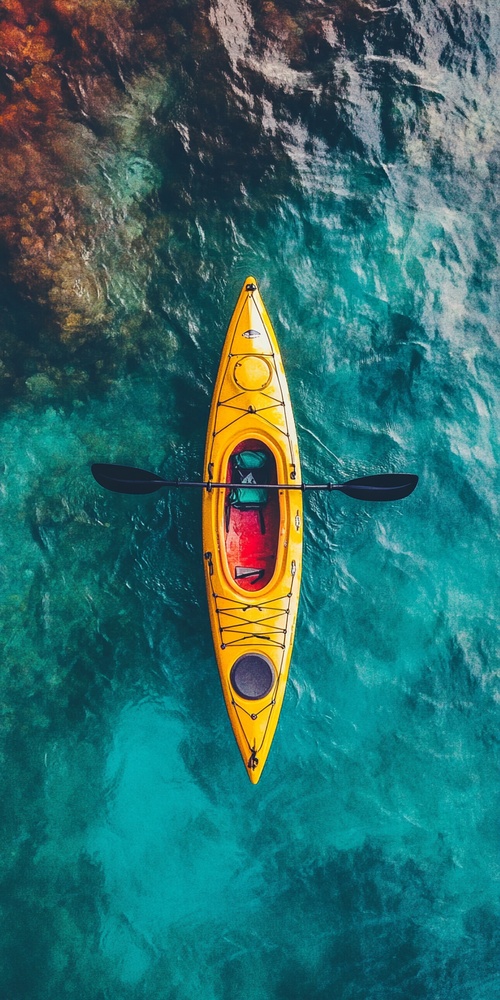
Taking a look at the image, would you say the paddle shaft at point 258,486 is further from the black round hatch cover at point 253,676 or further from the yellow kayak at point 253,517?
the black round hatch cover at point 253,676

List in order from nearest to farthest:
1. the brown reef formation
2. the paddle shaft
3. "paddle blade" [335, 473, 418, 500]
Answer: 1. the paddle shaft
2. "paddle blade" [335, 473, 418, 500]
3. the brown reef formation

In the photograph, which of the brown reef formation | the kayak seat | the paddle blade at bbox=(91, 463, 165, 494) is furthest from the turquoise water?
the kayak seat

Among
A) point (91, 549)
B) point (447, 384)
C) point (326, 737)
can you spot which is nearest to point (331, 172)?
point (447, 384)

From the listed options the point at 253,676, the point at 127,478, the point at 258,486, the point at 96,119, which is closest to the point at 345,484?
the point at 258,486

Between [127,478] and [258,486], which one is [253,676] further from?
[127,478]

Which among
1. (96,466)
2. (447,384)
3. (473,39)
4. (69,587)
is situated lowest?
(69,587)

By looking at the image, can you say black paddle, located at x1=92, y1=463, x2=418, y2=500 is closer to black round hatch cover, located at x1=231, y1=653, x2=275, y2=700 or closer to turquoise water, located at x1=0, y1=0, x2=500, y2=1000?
turquoise water, located at x1=0, y1=0, x2=500, y2=1000

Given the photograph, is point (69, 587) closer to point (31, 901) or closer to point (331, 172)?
point (31, 901)
